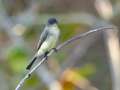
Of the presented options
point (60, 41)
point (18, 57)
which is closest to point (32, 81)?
point (18, 57)

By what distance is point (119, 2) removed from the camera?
291 inches

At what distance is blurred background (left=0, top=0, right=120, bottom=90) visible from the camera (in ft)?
21.4

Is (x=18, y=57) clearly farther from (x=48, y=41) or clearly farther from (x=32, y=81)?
(x=48, y=41)

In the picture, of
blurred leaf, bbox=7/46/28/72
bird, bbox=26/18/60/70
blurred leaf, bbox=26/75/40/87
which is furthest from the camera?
blurred leaf, bbox=26/75/40/87

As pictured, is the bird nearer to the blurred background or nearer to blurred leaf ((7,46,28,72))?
the blurred background

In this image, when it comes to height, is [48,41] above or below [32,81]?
below

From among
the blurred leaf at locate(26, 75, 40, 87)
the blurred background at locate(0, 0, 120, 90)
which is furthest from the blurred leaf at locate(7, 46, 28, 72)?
the blurred leaf at locate(26, 75, 40, 87)

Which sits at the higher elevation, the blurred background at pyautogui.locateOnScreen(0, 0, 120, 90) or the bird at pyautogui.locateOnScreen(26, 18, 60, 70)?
the blurred background at pyautogui.locateOnScreen(0, 0, 120, 90)

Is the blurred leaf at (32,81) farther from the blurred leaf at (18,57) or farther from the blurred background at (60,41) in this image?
the blurred leaf at (18,57)

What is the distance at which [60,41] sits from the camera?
751 cm

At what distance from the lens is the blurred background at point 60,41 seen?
653cm

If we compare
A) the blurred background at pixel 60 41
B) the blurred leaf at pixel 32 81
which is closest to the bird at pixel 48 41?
the blurred background at pixel 60 41

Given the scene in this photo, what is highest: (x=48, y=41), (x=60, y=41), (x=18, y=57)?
(x=60, y=41)

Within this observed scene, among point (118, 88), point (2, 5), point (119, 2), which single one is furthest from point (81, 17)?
point (118, 88)
